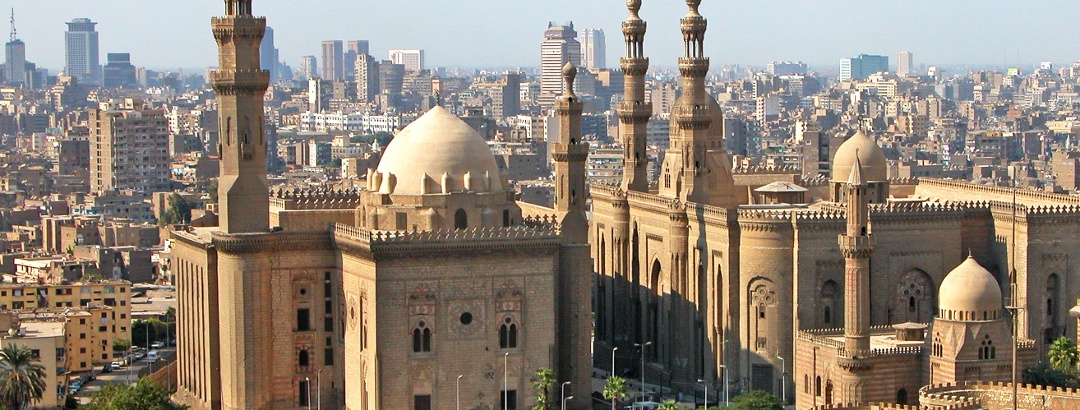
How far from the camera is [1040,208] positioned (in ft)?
209

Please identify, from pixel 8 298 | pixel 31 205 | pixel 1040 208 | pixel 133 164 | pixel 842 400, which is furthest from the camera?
pixel 133 164

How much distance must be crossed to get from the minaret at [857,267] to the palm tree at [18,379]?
22010 mm

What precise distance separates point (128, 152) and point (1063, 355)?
12203cm

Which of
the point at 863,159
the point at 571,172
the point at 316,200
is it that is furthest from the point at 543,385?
the point at 863,159

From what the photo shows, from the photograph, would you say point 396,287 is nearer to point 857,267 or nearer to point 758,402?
point 758,402

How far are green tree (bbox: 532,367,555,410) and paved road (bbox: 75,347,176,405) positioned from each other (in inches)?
660

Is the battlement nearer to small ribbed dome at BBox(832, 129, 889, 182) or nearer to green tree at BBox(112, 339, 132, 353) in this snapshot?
small ribbed dome at BBox(832, 129, 889, 182)

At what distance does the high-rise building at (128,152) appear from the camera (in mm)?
170375

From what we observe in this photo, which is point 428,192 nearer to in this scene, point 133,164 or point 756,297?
point 756,297

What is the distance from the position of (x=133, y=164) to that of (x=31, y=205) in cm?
1509

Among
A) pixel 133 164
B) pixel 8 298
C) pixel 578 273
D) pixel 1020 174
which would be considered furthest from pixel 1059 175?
pixel 578 273

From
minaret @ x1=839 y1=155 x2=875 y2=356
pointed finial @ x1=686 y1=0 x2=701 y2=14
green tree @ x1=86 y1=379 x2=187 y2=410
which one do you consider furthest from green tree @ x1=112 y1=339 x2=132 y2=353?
minaret @ x1=839 y1=155 x2=875 y2=356

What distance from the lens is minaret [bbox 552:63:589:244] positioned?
2480 inches

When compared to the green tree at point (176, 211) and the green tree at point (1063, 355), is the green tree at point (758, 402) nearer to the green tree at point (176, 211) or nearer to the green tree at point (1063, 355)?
the green tree at point (1063, 355)
